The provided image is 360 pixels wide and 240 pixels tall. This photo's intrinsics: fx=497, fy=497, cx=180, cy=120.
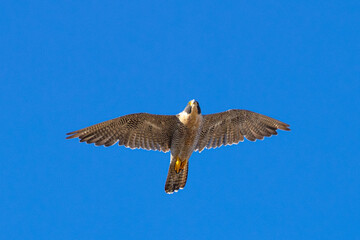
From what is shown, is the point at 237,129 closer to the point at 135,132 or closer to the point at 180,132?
the point at 180,132

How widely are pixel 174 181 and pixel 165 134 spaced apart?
1217 millimetres

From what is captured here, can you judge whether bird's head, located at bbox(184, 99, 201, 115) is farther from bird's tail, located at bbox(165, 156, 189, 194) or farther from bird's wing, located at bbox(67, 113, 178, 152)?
bird's tail, located at bbox(165, 156, 189, 194)

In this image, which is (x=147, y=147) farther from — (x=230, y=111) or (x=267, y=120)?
(x=267, y=120)

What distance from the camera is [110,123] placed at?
40.4 feet

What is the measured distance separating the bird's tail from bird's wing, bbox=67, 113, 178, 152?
0.53 m

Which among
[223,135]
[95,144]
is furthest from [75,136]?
[223,135]

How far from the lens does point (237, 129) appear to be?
512 inches

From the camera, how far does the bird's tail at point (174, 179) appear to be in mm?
12602

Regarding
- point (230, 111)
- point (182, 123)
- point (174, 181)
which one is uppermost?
point (230, 111)

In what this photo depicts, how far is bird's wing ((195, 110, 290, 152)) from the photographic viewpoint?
12898 mm

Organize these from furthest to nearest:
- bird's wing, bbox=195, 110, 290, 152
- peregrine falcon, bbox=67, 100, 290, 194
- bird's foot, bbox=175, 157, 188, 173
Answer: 1. bird's wing, bbox=195, 110, 290, 152
2. bird's foot, bbox=175, 157, 188, 173
3. peregrine falcon, bbox=67, 100, 290, 194

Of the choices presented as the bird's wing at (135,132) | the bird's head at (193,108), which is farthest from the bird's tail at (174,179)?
the bird's head at (193,108)

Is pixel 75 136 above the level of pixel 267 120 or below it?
below

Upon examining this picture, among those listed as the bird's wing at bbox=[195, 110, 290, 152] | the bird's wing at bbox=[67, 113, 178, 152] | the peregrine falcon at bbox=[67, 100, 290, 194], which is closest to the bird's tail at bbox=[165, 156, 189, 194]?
the peregrine falcon at bbox=[67, 100, 290, 194]
